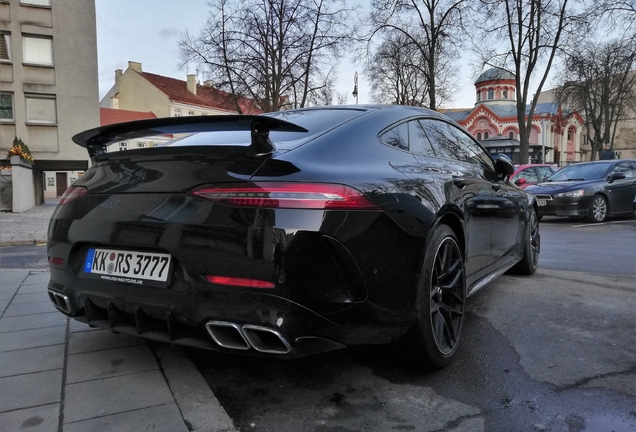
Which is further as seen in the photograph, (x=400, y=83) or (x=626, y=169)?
(x=400, y=83)

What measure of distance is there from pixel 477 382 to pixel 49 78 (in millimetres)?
30801

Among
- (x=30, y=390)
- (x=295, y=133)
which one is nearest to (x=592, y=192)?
(x=295, y=133)

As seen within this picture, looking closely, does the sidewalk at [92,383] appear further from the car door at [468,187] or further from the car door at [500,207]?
the car door at [500,207]

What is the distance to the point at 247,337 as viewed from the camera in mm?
2221

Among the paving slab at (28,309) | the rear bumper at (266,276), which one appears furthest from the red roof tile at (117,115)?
the rear bumper at (266,276)

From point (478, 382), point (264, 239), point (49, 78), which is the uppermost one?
point (49, 78)

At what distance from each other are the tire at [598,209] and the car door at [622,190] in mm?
209

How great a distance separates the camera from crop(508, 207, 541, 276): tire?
5.11m

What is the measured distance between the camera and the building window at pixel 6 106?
27.1 m

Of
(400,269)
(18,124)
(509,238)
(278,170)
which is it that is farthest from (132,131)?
(18,124)

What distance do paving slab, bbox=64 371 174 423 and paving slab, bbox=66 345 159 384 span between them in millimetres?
76

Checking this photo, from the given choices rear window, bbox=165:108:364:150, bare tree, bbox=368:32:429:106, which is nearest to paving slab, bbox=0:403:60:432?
rear window, bbox=165:108:364:150

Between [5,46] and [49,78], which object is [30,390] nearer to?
[49,78]

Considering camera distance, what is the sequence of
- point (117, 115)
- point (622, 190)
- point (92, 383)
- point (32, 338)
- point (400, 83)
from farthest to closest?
point (117, 115), point (400, 83), point (622, 190), point (32, 338), point (92, 383)
